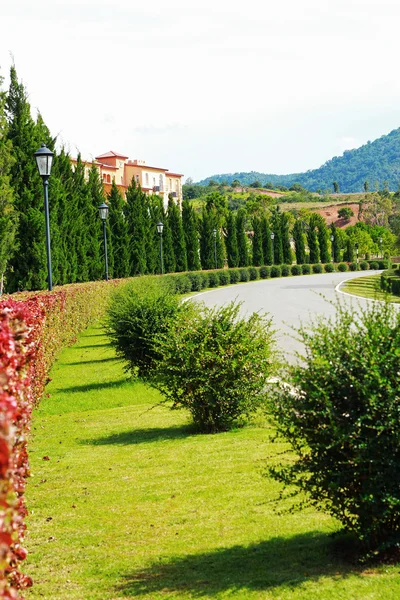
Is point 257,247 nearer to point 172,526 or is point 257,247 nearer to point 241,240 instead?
point 241,240

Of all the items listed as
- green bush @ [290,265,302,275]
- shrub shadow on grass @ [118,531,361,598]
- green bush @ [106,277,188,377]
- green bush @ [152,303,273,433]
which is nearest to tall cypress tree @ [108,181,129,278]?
green bush @ [106,277,188,377]

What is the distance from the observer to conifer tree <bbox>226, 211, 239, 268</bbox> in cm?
6353

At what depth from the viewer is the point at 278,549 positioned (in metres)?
5.27

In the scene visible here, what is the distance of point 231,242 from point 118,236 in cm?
2428

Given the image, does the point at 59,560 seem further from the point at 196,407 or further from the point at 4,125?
the point at 4,125

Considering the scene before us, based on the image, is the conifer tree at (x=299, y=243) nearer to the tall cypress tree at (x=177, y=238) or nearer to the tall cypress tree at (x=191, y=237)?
the tall cypress tree at (x=191, y=237)

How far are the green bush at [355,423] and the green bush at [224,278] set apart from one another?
48.9 meters

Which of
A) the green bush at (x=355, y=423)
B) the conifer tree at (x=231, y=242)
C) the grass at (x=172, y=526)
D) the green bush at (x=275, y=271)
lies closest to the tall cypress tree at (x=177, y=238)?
the conifer tree at (x=231, y=242)

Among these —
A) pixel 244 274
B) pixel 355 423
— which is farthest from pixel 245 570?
pixel 244 274

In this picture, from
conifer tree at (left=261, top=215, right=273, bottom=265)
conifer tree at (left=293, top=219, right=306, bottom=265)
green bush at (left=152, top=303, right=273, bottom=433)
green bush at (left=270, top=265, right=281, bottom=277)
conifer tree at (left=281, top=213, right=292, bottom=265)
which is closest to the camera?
green bush at (left=152, top=303, right=273, bottom=433)

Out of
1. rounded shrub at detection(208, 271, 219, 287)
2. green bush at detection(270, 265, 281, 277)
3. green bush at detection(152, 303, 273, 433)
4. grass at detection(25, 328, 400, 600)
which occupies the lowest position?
grass at detection(25, 328, 400, 600)

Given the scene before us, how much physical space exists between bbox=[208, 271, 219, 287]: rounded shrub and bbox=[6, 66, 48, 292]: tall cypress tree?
26.5 m

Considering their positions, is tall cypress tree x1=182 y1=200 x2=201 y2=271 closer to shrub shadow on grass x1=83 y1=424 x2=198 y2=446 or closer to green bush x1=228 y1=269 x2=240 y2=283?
green bush x1=228 y1=269 x2=240 y2=283

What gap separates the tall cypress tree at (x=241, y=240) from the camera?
212ft
